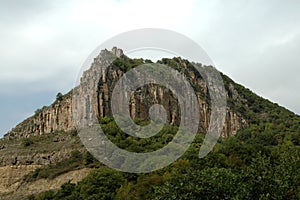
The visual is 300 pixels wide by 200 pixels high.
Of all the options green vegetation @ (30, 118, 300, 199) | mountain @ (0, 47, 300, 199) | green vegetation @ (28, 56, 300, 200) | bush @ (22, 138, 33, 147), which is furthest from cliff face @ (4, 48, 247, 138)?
bush @ (22, 138, 33, 147)

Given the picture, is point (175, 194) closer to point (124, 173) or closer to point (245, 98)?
point (124, 173)

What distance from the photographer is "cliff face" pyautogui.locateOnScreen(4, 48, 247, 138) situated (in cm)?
9231

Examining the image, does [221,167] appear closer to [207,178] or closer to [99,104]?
[207,178]

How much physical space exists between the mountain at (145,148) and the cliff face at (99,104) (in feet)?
0.55

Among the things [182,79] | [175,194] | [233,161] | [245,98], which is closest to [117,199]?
[233,161]

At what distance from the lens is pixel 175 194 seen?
29500mm

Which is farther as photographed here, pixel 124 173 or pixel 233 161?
pixel 124 173

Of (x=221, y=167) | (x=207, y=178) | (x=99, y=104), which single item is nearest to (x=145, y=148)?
(x=99, y=104)

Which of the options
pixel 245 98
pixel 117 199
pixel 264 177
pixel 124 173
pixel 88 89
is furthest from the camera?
pixel 245 98

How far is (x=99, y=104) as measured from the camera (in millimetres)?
93812

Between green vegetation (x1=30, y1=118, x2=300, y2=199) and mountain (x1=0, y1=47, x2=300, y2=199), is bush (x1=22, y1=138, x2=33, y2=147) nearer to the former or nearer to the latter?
mountain (x1=0, y1=47, x2=300, y2=199)

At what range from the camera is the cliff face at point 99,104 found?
92312 millimetres

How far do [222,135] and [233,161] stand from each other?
46.9 meters

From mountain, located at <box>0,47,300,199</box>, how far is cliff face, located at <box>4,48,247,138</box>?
0.17m
